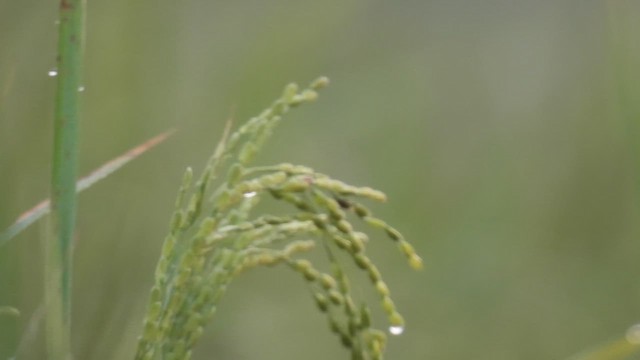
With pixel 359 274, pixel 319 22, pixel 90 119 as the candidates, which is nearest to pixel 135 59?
pixel 90 119

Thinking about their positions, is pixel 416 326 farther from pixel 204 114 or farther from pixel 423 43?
pixel 423 43

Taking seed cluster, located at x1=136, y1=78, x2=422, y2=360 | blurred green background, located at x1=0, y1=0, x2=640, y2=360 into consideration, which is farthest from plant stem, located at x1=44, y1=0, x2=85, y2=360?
blurred green background, located at x1=0, y1=0, x2=640, y2=360

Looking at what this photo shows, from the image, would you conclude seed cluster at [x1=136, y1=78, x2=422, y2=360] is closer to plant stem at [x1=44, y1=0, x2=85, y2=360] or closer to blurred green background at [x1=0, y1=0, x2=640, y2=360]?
plant stem at [x1=44, y1=0, x2=85, y2=360]

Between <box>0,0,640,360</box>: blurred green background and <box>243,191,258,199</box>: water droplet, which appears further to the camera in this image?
<box>0,0,640,360</box>: blurred green background

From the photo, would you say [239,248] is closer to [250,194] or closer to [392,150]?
[250,194]

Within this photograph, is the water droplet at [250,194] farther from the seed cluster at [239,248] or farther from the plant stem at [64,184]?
the plant stem at [64,184]

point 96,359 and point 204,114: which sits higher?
point 204,114
